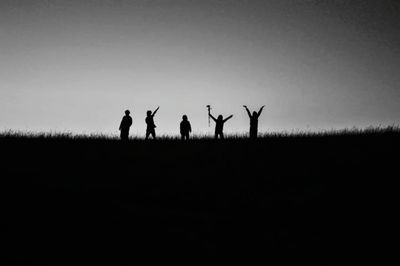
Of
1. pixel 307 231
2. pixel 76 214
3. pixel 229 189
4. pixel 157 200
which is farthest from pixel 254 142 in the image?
pixel 76 214

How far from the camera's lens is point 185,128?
19.6 meters

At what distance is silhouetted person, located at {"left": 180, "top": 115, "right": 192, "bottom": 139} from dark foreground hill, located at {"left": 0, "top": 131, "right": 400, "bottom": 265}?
1361 millimetres

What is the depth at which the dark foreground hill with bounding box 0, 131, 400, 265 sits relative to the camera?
24.1ft

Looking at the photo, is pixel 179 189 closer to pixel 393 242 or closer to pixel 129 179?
pixel 129 179

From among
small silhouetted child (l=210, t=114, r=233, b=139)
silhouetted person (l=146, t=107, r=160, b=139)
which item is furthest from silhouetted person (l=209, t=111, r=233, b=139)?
silhouetted person (l=146, t=107, r=160, b=139)

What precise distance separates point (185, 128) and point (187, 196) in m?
8.88

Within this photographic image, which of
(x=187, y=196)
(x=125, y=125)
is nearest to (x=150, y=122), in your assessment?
(x=125, y=125)

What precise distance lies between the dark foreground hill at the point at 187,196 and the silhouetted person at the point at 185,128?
4.47ft

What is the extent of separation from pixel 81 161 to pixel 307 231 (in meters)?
9.90

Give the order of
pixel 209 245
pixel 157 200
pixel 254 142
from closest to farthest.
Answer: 1. pixel 209 245
2. pixel 157 200
3. pixel 254 142

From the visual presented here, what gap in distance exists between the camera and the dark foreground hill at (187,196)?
24.1 ft

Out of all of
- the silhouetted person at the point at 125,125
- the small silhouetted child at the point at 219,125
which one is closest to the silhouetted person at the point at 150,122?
the silhouetted person at the point at 125,125

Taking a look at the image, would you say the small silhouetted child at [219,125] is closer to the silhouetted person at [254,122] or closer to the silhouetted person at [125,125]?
the silhouetted person at [254,122]

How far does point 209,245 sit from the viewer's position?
7496 mm
